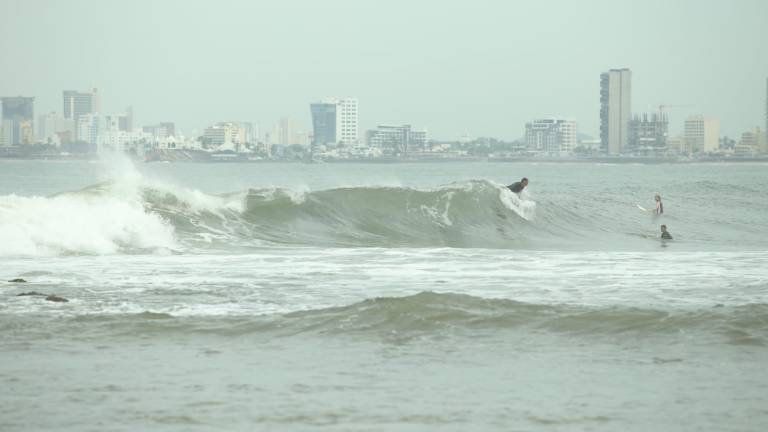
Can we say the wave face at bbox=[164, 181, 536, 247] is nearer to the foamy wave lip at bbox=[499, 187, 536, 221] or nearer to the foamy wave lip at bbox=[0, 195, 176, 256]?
the foamy wave lip at bbox=[499, 187, 536, 221]

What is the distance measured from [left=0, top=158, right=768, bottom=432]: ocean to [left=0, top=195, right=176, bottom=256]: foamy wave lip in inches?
2.6

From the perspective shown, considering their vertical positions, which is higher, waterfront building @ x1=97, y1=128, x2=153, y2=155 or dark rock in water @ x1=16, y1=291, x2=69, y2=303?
waterfront building @ x1=97, y1=128, x2=153, y2=155

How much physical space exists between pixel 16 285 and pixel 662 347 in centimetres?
857

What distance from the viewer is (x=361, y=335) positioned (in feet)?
33.7

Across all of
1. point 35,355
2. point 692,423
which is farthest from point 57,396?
point 692,423

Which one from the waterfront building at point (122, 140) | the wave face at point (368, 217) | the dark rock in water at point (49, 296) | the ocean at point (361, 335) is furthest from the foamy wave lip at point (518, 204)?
the waterfront building at point (122, 140)

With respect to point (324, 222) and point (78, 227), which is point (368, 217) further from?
point (78, 227)

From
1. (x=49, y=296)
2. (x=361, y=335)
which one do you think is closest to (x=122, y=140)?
(x=49, y=296)

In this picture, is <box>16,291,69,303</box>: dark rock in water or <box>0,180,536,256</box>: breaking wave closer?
<box>16,291,69,303</box>: dark rock in water

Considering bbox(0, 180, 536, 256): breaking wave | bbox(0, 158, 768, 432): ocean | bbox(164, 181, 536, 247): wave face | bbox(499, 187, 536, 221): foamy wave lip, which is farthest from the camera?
bbox(499, 187, 536, 221): foamy wave lip

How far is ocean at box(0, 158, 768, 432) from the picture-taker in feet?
23.9

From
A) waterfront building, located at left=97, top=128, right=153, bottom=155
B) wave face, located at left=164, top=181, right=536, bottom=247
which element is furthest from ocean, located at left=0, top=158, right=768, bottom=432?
waterfront building, located at left=97, top=128, right=153, bottom=155

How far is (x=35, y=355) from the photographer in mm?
9094

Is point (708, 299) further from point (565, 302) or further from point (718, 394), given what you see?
point (718, 394)
